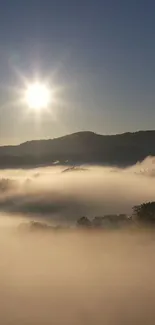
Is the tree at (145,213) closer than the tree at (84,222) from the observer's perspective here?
Yes

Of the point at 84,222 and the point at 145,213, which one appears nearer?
the point at 145,213

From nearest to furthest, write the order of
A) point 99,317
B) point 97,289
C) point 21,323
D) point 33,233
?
point 21,323 → point 99,317 → point 97,289 → point 33,233

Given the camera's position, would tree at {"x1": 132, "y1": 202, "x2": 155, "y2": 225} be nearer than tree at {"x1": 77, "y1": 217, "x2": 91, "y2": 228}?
Yes

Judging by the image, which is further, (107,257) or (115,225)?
(107,257)

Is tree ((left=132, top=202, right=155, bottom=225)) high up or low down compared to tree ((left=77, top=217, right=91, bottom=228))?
down

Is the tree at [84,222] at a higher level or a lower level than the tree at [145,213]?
higher

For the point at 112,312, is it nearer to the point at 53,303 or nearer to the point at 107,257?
the point at 53,303

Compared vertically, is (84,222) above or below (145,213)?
above

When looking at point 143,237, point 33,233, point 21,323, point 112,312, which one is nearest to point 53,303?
point 112,312
